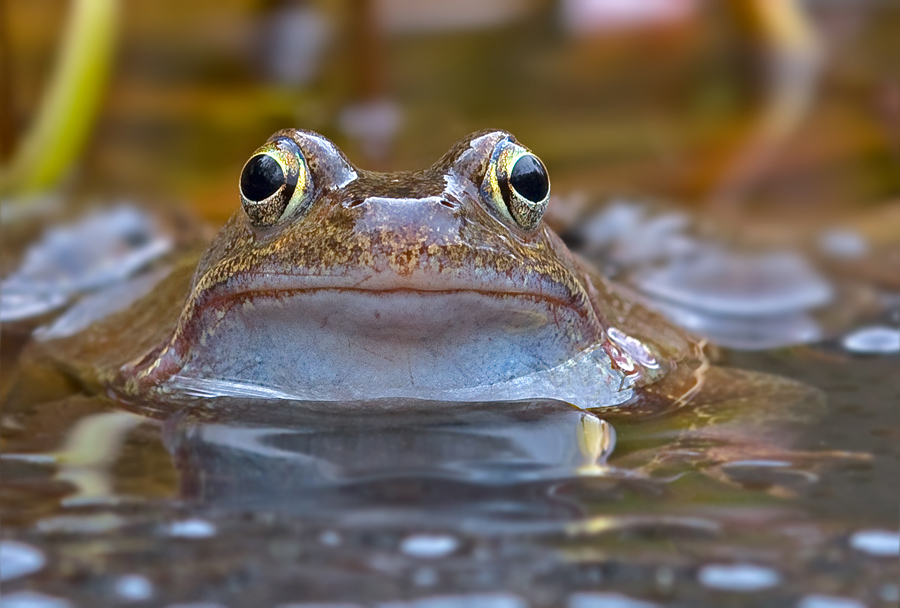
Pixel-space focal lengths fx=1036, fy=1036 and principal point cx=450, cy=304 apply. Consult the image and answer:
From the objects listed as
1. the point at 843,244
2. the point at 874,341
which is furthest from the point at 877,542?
the point at 843,244

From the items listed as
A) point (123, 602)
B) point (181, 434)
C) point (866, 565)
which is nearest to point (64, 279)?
point (181, 434)

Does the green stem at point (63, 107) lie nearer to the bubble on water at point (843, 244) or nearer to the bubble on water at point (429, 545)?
the bubble on water at point (843, 244)

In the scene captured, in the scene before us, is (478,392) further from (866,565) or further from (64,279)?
(64,279)

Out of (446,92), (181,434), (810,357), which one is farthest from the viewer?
(446,92)

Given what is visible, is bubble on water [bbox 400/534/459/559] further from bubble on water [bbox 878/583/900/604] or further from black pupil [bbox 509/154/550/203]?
black pupil [bbox 509/154/550/203]

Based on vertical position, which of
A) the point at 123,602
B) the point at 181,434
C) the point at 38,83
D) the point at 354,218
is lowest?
the point at 123,602

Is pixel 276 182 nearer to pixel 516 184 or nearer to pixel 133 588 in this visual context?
pixel 516 184

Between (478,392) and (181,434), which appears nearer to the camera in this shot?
(181,434)
